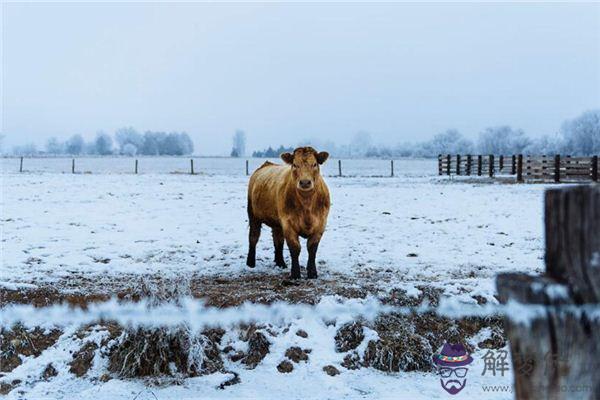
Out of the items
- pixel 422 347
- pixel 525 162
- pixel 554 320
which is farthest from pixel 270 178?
pixel 525 162

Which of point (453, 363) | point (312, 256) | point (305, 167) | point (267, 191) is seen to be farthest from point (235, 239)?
point (453, 363)

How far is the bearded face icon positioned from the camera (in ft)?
15.4

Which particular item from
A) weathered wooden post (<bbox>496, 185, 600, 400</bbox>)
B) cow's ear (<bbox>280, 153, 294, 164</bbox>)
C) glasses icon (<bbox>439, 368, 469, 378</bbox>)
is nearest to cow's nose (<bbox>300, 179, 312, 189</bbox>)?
cow's ear (<bbox>280, 153, 294, 164</bbox>)

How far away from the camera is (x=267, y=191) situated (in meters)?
7.43

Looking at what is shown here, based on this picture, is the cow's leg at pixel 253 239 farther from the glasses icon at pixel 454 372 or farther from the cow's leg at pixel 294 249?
the glasses icon at pixel 454 372

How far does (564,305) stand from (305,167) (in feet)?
16.8

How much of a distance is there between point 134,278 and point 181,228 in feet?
12.4

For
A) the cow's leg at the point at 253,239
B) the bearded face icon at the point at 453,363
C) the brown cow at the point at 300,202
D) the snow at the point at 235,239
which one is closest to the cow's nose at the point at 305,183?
the brown cow at the point at 300,202

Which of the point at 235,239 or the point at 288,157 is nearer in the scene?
the point at 288,157

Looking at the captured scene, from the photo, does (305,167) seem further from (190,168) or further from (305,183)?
(190,168)

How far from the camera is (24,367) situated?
467 centimetres

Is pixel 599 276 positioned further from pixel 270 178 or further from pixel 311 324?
pixel 270 178

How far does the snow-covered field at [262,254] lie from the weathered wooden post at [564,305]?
305 centimetres

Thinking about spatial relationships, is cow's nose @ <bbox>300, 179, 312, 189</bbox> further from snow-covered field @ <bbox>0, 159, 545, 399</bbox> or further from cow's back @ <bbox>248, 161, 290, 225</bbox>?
snow-covered field @ <bbox>0, 159, 545, 399</bbox>
